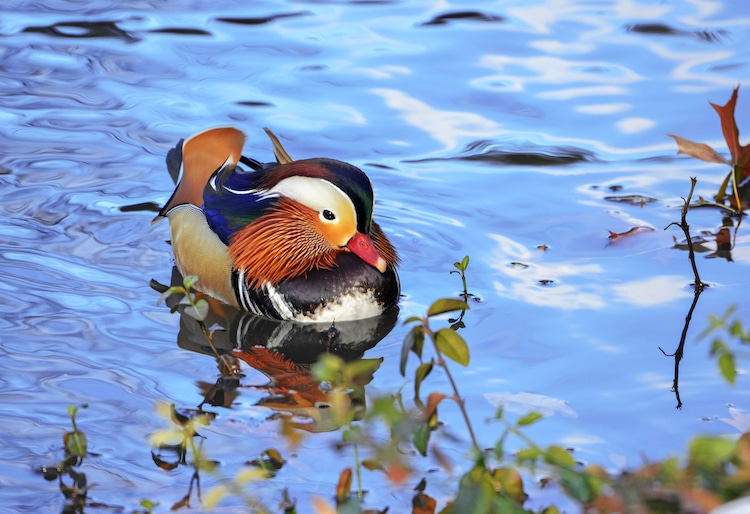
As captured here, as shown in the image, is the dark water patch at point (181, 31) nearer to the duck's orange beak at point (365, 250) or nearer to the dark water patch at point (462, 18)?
the dark water patch at point (462, 18)

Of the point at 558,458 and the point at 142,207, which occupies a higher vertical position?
the point at 558,458

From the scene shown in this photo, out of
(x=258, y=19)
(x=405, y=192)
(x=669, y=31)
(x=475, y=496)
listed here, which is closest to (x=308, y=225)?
(x=405, y=192)

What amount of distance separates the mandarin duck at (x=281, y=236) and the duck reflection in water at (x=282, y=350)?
6 cm

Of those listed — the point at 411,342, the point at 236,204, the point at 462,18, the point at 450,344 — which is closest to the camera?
the point at 411,342

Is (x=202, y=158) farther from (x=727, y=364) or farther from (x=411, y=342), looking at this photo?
(x=727, y=364)

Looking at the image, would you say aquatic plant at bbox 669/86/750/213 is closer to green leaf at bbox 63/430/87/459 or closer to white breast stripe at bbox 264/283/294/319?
white breast stripe at bbox 264/283/294/319

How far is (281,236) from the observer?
5.23 meters

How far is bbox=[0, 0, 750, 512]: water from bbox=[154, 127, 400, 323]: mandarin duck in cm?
26

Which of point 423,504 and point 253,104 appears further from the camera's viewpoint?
point 253,104

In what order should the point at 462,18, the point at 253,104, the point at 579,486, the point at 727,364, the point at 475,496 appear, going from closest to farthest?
the point at 579,486
the point at 475,496
the point at 727,364
the point at 253,104
the point at 462,18

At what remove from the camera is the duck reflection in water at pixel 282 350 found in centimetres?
416

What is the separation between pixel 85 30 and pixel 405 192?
345 centimetres

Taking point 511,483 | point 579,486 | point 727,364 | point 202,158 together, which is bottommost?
point 202,158

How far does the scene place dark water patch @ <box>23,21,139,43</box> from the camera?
820 cm
